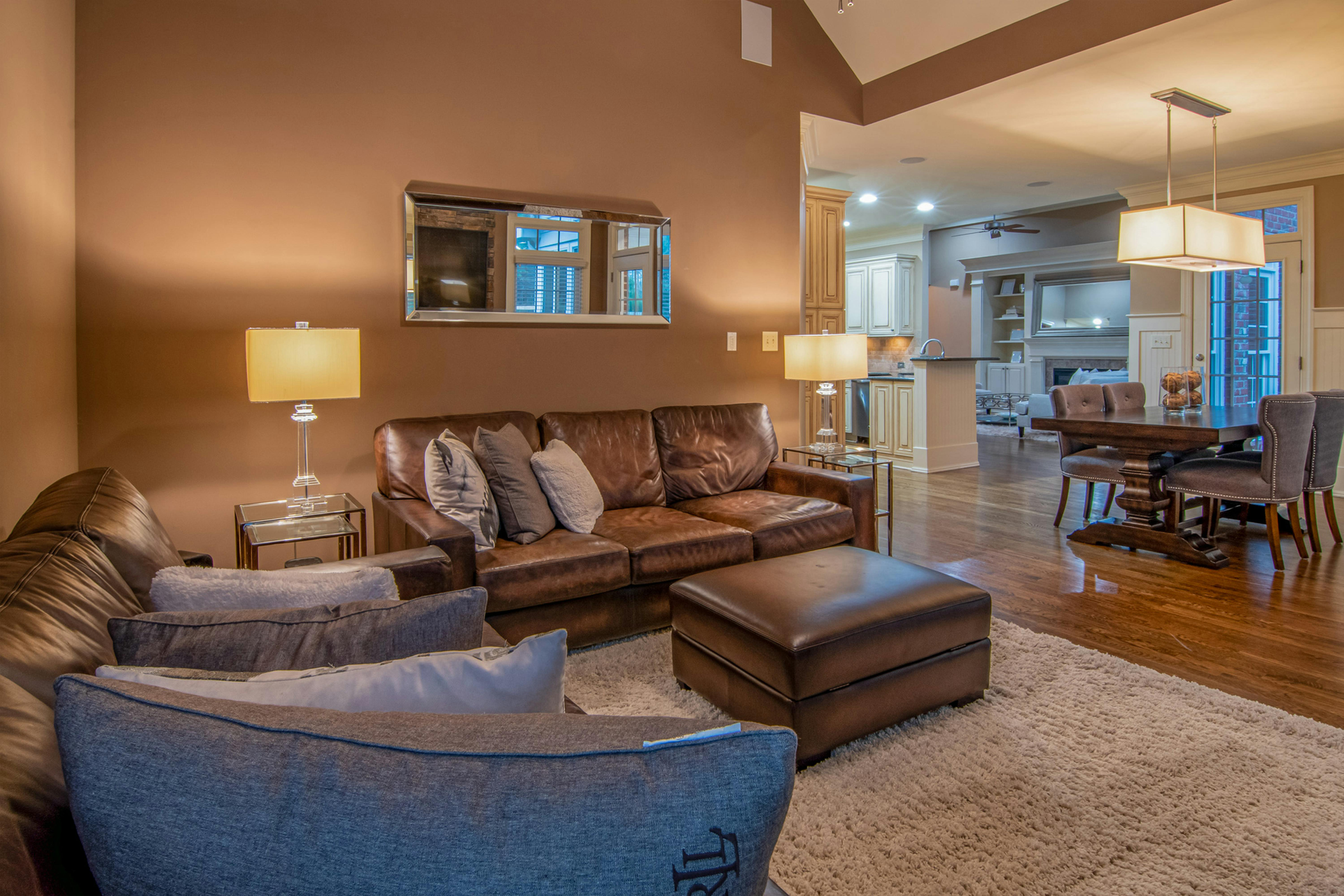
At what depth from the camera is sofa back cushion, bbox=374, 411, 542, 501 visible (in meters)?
3.13

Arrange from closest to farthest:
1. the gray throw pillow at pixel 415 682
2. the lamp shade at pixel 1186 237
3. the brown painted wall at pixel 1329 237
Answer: the gray throw pillow at pixel 415 682
the lamp shade at pixel 1186 237
the brown painted wall at pixel 1329 237

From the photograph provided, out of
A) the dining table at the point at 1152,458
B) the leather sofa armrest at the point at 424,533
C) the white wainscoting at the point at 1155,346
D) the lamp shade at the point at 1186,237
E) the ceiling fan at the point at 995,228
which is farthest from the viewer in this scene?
the ceiling fan at the point at 995,228

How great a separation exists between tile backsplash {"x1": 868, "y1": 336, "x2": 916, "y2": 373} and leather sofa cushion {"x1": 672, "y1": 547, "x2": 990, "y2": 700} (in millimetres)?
8158

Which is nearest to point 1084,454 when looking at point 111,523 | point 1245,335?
point 1245,335

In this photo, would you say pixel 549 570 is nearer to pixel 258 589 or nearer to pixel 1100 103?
pixel 258 589

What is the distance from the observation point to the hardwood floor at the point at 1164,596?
8.89 feet

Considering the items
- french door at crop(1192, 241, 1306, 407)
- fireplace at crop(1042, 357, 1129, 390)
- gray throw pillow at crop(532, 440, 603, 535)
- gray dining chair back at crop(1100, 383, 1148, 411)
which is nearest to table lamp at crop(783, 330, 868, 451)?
gray throw pillow at crop(532, 440, 603, 535)

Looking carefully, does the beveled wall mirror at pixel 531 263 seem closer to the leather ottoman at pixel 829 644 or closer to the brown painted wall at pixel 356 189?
the brown painted wall at pixel 356 189

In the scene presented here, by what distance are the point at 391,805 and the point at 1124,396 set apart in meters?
5.85

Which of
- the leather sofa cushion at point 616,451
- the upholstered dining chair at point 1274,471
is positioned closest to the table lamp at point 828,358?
the leather sofa cushion at point 616,451

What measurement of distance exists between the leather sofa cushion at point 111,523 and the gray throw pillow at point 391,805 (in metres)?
0.99

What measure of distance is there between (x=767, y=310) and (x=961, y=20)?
6.49 ft

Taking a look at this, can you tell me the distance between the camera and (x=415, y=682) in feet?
2.79

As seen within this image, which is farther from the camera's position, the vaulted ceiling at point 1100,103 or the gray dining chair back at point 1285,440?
the vaulted ceiling at point 1100,103
